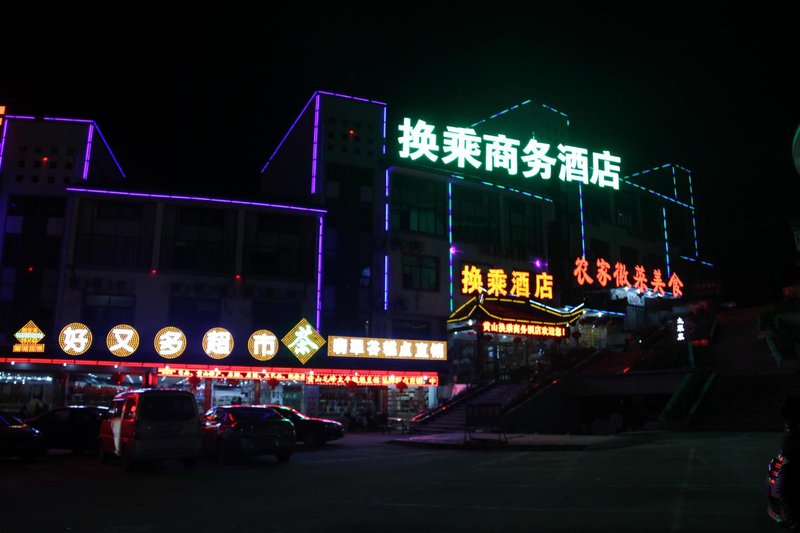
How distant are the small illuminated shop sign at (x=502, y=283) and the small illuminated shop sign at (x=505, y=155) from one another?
6.48 metres

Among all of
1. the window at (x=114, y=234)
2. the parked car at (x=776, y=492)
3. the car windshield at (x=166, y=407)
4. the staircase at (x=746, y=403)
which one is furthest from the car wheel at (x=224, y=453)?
the window at (x=114, y=234)

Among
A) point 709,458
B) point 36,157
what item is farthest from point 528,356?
point 36,157

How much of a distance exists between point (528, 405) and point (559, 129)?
2306 cm

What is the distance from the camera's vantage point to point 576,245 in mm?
42812

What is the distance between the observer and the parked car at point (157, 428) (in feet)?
46.0

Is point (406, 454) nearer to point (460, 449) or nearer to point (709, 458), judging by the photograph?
point (460, 449)

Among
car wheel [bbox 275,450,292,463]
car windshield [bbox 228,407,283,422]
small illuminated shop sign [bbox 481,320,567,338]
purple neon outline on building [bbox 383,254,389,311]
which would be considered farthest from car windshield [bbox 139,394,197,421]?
purple neon outline on building [bbox 383,254,389,311]

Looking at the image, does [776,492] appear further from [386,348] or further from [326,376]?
[386,348]

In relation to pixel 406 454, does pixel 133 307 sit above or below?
above

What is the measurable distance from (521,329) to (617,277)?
42.8 feet

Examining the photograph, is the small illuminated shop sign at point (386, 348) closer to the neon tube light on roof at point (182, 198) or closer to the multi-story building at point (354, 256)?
the multi-story building at point (354, 256)

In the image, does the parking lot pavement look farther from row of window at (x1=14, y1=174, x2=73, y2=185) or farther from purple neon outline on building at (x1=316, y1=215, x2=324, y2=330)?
row of window at (x1=14, y1=174, x2=73, y2=185)

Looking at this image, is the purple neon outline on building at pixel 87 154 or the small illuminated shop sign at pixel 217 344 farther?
the purple neon outline on building at pixel 87 154

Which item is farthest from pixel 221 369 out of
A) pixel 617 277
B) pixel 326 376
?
pixel 617 277
